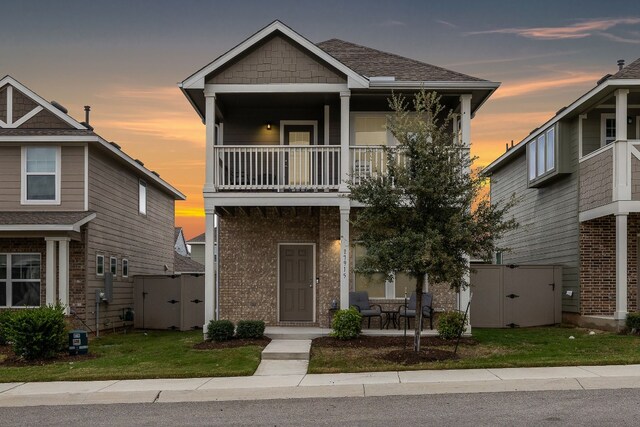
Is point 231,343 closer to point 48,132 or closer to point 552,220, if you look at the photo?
point 48,132

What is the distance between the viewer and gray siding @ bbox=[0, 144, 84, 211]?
704 inches

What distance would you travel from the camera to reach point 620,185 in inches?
624

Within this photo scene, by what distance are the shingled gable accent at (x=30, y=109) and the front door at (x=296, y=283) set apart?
636 centimetres

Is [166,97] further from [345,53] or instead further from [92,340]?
[92,340]

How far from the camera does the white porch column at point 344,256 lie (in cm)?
1574

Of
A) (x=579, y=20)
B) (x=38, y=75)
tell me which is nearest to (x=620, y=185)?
(x=579, y=20)

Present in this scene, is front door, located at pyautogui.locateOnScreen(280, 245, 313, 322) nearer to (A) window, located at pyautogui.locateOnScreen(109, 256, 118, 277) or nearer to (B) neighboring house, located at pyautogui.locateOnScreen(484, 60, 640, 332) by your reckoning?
(B) neighboring house, located at pyautogui.locateOnScreen(484, 60, 640, 332)

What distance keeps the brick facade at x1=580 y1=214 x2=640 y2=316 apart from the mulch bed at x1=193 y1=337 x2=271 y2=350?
8.57 metres

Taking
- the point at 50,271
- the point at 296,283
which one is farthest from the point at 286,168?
the point at 50,271

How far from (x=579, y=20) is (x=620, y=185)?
545 centimetres

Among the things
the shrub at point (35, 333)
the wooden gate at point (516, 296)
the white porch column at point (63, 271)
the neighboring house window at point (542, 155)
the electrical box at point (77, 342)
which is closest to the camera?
the shrub at point (35, 333)

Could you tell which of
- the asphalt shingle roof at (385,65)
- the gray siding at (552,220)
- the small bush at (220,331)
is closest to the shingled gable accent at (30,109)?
the small bush at (220,331)

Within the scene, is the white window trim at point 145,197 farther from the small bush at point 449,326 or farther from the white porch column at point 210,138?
the small bush at point 449,326

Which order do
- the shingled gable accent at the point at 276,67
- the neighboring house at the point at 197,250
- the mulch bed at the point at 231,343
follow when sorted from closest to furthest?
the mulch bed at the point at 231,343
the shingled gable accent at the point at 276,67
the neighboring house at the point at 197,250
